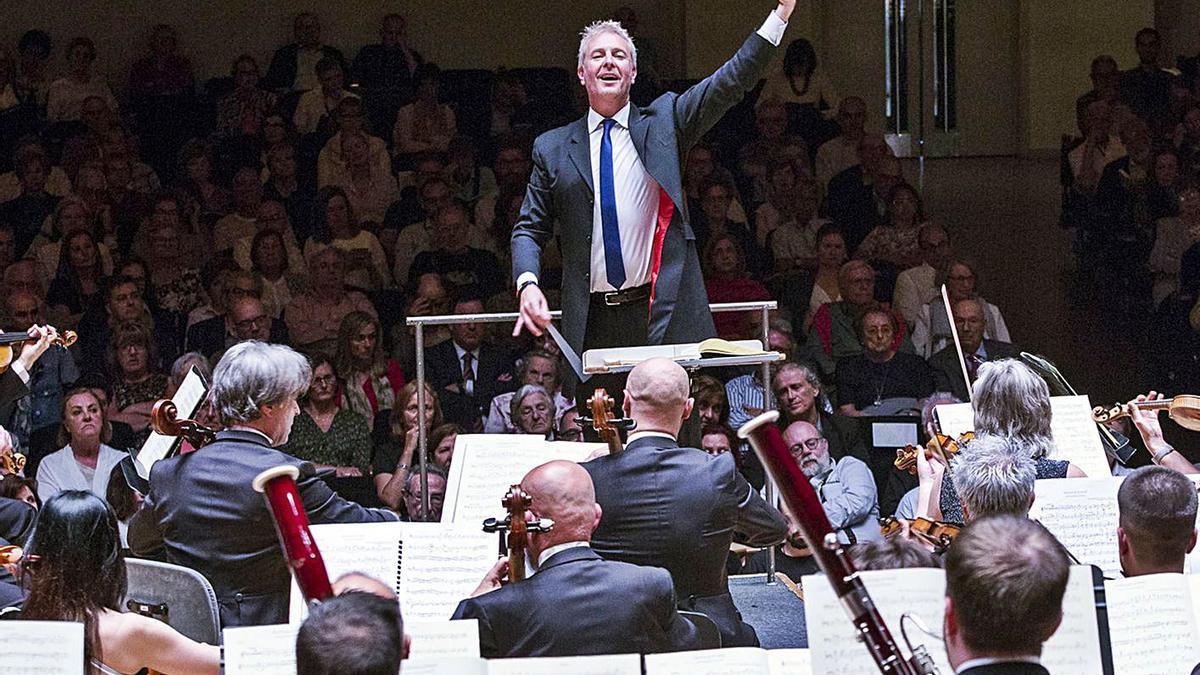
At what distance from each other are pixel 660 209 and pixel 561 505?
1598mm

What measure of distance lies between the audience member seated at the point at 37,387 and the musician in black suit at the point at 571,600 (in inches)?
142

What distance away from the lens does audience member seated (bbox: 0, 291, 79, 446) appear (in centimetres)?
656

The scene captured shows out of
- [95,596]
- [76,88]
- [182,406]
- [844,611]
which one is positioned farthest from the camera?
[76,88]

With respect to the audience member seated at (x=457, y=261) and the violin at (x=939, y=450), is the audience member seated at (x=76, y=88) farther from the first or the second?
the violin at (x=939, y=450)

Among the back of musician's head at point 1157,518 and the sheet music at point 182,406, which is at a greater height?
the sheet music at point 182,406

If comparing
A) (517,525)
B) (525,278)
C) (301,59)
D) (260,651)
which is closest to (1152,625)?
(517,525)

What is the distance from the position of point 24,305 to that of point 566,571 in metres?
4.62

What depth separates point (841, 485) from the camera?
589cm

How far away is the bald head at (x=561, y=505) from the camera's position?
3293 millimetres

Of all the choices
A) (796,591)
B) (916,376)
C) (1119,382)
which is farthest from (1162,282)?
(796,591)

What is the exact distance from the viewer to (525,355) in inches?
270

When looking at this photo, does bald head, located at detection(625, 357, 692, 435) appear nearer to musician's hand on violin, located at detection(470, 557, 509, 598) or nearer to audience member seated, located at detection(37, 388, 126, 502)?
musician's hand on violin, located at detection(470, 557, 509, 598)

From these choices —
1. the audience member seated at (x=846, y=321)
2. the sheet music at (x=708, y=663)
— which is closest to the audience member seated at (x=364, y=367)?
the audience member seated at (x=846, y=321)

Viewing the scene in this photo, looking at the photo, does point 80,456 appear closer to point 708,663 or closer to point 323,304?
point 323,304
